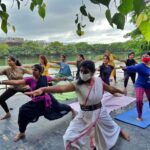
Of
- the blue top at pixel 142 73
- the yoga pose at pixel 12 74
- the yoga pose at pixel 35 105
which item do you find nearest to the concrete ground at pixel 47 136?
the yoga pose at pixel 35 105

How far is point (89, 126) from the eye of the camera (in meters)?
2.88

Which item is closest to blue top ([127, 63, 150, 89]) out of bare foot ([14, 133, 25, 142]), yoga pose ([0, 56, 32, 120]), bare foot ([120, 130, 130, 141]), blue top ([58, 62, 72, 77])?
bare foot ([120, 130, 130, 141])

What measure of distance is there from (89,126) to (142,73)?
1.76 m

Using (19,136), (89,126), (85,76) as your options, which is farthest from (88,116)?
(19,136)

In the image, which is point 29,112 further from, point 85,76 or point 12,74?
point 85,76

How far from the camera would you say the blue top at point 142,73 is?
4035 mm

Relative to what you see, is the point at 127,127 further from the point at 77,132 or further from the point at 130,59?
the point at 130,59

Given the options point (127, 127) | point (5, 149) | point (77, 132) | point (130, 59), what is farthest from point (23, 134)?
point (130, 59)

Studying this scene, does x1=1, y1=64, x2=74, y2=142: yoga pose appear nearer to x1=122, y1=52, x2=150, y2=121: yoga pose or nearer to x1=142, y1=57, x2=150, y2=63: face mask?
x1=122, y1=52, x2=150, y2=121: yoga pose

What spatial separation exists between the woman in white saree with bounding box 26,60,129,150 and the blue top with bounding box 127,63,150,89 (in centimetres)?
118

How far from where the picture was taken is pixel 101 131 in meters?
3.03

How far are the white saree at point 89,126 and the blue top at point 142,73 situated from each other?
1.35 metres

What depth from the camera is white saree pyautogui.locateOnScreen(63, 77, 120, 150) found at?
9.18 feet

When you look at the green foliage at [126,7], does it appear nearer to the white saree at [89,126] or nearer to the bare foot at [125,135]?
the white saree at [89,126]
